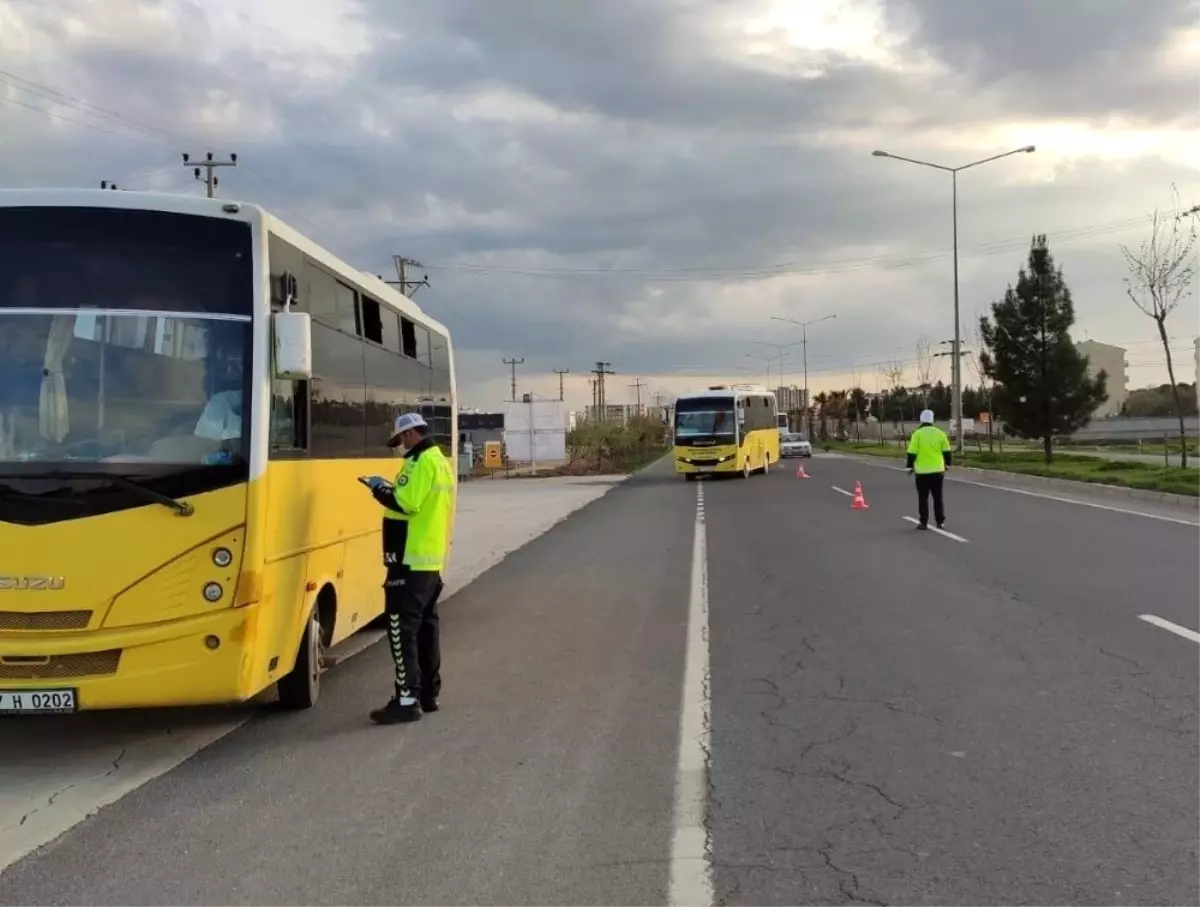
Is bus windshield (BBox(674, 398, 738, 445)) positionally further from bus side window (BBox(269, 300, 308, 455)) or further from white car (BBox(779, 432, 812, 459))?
bus side window (BBox(269, 300, 308, 455))

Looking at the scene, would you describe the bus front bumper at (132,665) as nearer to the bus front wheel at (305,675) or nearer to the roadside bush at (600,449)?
the bus front wheel at (305,675)

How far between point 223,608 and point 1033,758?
4.26 meters

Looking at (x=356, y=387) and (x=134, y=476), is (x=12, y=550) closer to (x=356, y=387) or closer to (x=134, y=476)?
(x=134, y=476)

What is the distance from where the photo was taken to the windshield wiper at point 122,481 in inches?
236

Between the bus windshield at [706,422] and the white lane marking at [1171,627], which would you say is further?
the bus windshield at [706,422]

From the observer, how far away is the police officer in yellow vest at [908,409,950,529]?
1822 cm

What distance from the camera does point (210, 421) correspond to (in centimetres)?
629

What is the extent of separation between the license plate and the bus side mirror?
79.0 inches

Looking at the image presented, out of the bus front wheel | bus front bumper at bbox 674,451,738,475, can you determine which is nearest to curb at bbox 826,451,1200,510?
bus front bumper at bbox 674,451,738,475

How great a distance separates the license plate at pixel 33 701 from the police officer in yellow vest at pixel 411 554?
1.83m

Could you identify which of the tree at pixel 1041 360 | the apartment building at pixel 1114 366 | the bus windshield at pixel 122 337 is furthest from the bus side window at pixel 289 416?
the apartment building at pixel 1114 366

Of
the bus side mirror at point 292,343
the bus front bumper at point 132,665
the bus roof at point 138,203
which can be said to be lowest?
the bus front bumper at point 132,665

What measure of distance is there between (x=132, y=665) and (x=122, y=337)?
1749 mm

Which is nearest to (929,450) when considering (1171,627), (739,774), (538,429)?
(1171,627)
